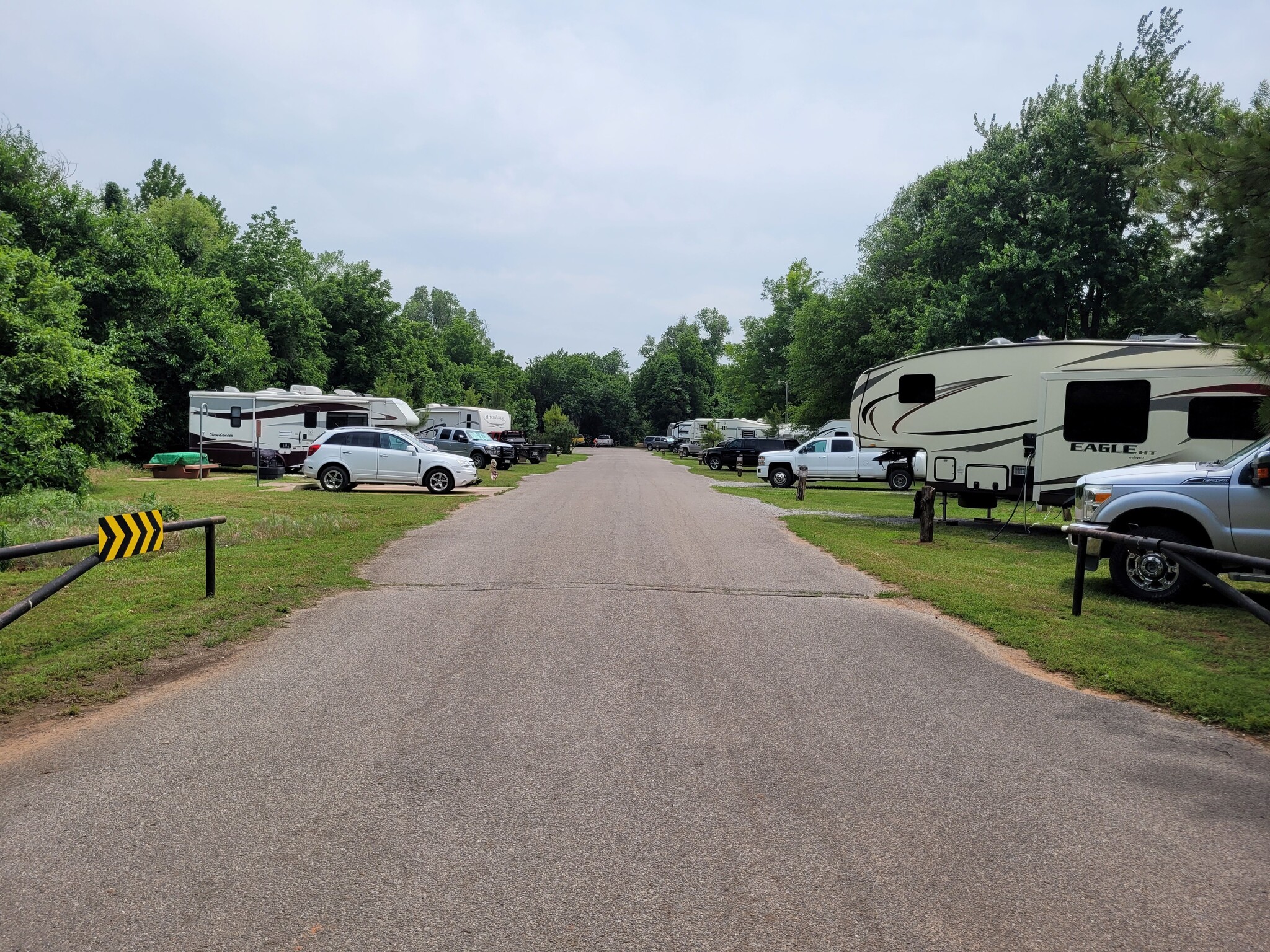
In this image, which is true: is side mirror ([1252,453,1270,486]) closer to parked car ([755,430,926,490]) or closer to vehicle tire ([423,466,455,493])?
vehicle tire ([423,466,455,493])

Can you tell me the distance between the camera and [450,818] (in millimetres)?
3947

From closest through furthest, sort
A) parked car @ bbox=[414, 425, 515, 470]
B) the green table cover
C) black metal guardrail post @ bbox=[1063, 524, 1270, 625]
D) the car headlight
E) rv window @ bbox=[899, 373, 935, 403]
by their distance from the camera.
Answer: black metal guardrail post @ bbox=[1063, 524, 1270, 625] → the car headlight → rv window @ bbox=[899, 373, 935, 403] → the green table cover → parked car @ bbox=[414, 425, 515, 470]

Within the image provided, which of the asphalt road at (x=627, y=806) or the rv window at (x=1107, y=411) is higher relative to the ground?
the rv window at (x=1107, y=411)

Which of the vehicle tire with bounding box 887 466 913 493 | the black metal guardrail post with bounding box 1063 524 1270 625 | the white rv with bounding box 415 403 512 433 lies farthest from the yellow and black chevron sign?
the white rv with bounding box 415 403 512 433

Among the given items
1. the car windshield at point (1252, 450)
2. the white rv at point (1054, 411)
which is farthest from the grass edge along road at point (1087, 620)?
the white rv at point (1054, 411)

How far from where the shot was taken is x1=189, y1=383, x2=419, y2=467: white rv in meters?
32.3

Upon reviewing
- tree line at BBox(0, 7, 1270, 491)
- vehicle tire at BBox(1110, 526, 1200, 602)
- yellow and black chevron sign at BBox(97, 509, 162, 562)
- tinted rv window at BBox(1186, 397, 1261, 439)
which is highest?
tree line at BBox(0, 7, 1270, 491)

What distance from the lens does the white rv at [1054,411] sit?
1479 cm

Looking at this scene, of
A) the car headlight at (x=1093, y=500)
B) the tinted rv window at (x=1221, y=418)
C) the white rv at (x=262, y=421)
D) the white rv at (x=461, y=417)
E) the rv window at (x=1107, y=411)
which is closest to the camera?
the car headlight at (x=1093, y=500)

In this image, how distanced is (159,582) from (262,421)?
24297 mm

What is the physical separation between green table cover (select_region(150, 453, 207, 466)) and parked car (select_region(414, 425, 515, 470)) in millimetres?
9605

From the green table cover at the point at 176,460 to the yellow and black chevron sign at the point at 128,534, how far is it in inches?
932

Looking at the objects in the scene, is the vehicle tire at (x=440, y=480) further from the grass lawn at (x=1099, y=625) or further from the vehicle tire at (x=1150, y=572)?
the vehicle tire at (x=1150, y=572)

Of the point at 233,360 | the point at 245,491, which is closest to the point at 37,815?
the point at 245,491
